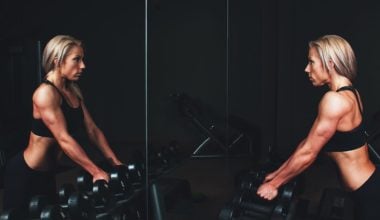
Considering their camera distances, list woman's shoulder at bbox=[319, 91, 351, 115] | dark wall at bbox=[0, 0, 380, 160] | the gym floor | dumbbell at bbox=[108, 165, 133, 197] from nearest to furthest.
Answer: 1. woman's shoulder at bbox=[319, 91, 351, 115]
2. dumbbell at bbox=[108, 165, 133, 197]
3. dark wall at bbox=[0, 0, 380, 160]
4. the gym floor

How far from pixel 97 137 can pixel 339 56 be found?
1.02 meters

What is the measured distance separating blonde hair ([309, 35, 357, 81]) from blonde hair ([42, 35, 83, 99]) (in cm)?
96

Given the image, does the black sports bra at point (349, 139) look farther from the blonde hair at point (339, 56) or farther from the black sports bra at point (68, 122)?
the black sports bra at point (68, 122)

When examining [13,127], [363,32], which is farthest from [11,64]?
[363,32]

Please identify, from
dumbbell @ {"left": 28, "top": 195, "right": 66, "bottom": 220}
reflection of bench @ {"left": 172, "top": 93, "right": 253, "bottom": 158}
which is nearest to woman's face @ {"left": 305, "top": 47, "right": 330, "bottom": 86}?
dumbbell @ {"left": 28, "top": 195, "right": 66, "bottom": 220}

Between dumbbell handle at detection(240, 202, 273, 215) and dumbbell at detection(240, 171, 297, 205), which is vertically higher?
dumbbell at detection(240, 171, 297, 205)

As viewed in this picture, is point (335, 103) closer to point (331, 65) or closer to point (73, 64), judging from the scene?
point (331, 65)

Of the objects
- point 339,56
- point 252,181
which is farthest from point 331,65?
point 252,181

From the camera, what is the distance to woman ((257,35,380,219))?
158 cm

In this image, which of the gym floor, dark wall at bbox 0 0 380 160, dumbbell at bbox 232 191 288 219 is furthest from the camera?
the gym floor

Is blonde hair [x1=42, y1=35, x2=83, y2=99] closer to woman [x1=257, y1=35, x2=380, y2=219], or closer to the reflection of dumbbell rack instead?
the reflection of dumbbell rack

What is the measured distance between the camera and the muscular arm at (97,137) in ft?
5.20

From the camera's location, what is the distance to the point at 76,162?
146 centimetres

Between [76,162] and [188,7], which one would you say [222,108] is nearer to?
[188,7]
